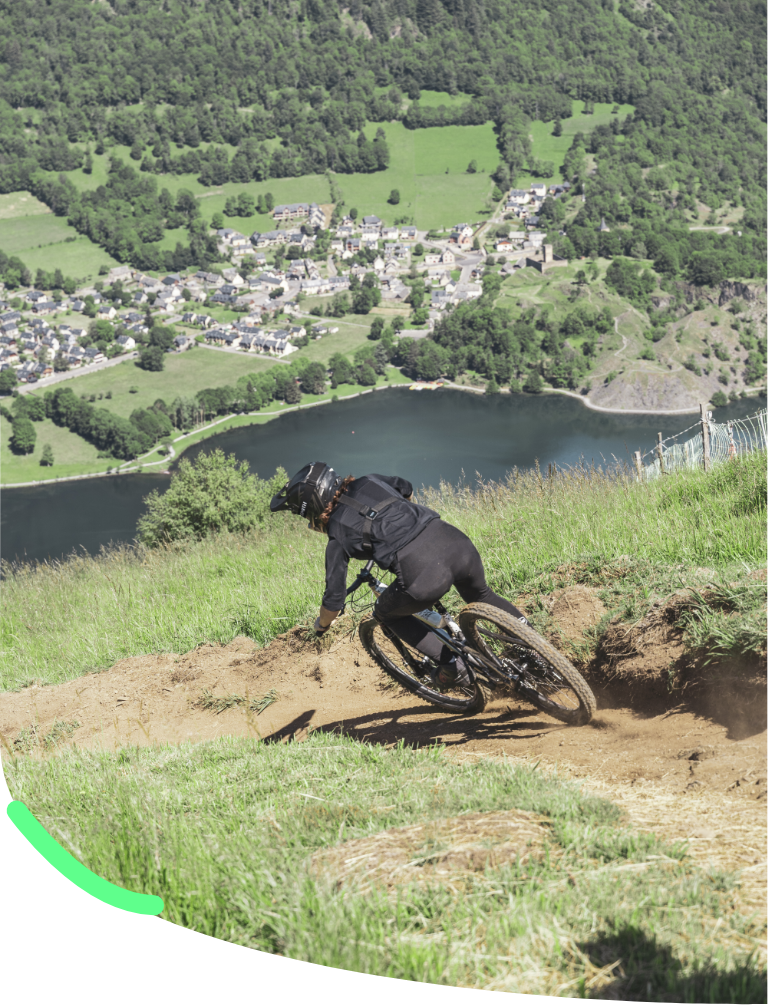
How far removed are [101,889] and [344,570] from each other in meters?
2.21

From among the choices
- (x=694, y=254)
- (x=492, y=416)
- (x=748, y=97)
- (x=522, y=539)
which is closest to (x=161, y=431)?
(x=492, y=416)

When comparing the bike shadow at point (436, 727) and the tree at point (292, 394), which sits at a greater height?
the bike shadow at point (436, 727)

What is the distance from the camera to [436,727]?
5.27m

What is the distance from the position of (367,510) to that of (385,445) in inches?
2815

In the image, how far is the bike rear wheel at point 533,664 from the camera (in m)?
4.37

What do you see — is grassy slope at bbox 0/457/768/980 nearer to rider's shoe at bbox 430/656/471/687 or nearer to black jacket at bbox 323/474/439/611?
rider's shoe at bbox 430/656/471/687

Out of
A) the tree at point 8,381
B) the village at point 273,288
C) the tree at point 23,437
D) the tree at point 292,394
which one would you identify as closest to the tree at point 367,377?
the tree at point 292,394

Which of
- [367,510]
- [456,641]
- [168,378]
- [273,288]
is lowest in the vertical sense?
[168,378]

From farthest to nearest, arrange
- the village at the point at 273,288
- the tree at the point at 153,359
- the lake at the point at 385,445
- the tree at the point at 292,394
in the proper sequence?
the village at the point at 273,288 → the tree at the point at 153,359 → the tree at the point at 292,394 → the lake at the point at 385,445

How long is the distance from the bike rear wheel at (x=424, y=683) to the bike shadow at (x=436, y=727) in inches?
5.2

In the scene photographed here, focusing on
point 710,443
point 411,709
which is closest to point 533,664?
point 411,709

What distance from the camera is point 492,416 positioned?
8919 centimetres

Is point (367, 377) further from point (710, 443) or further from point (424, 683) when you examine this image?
point (424, 683)

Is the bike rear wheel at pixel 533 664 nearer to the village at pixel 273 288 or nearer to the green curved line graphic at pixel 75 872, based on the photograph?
the green curved line graphic at pixel 75 872
